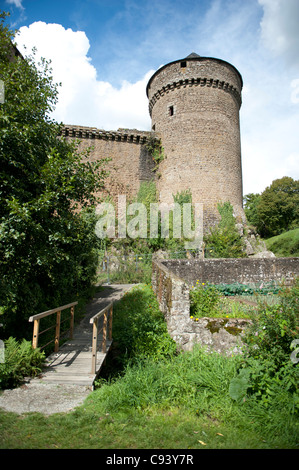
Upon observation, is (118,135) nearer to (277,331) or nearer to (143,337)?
(143,337)

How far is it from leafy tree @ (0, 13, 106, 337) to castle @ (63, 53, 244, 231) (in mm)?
14406

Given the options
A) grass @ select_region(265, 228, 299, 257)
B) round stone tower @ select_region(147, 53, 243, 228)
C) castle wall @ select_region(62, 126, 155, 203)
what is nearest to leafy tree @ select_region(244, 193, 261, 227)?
grass @ select_region(265, 228, 299, 257)

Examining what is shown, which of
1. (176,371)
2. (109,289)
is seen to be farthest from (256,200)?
(176,371)

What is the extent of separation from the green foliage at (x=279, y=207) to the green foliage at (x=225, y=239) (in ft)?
55.8

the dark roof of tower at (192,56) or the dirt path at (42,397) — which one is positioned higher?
the dark roof of tower at (192,56)

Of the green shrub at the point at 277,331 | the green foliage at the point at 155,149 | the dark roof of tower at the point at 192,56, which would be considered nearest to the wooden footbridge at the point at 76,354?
the green shrub at the point at 277,331

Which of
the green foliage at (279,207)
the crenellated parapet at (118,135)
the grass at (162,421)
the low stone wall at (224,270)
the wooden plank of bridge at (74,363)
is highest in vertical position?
the crenellated parapet at (118,135)

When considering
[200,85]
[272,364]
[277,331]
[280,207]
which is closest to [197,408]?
[272,364]

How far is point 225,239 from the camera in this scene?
58.5 ft

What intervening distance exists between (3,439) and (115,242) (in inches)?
645

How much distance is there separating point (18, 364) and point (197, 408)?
8.99 ft

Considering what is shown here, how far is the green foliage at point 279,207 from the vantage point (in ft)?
108

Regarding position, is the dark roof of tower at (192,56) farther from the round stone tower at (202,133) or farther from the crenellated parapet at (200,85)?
the crenellated parapet at (200,85)

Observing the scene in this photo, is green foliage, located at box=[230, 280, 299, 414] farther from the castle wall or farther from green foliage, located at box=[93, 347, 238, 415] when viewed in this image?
the castle wall
